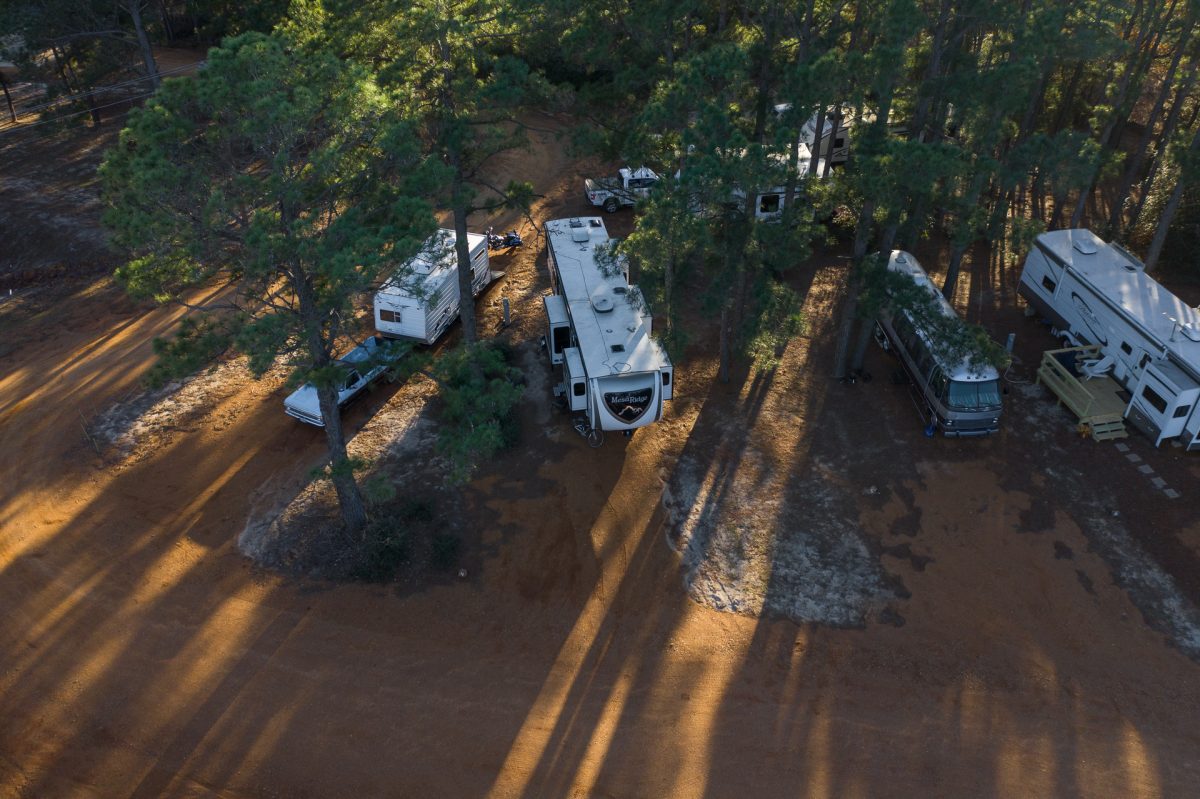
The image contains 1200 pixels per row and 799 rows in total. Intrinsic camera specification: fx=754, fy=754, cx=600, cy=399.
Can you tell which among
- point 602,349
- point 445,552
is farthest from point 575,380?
point 445,552

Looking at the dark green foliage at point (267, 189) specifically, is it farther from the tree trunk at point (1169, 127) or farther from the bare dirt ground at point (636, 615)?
the tree trunk at point (1169, 127)

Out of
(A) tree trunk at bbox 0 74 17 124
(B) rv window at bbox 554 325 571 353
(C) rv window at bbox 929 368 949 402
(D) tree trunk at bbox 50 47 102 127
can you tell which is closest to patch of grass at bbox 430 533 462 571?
(B) rv window at bbox 554 325 571 353

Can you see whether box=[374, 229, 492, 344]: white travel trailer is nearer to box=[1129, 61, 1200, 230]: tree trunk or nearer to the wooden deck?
the wooden deck

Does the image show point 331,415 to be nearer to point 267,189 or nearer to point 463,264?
point 267,189

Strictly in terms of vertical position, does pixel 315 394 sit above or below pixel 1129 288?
below

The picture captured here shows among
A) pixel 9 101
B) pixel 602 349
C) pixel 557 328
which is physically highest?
pixel 9 101

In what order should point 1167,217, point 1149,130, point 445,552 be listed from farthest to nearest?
1. point 1149,130
2. point 1167,217
3. point 445,552
